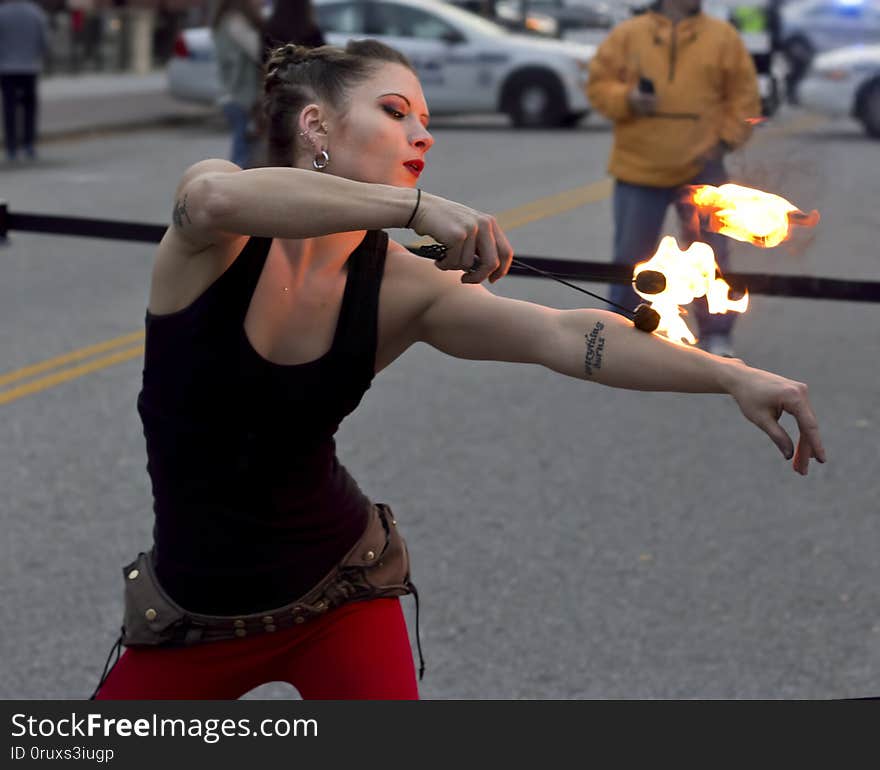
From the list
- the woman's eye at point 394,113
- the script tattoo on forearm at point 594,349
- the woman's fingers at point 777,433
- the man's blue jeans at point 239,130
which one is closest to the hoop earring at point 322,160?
the woman's eye at point 394,113

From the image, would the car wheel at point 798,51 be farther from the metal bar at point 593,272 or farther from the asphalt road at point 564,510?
the metal bar at point 593,272

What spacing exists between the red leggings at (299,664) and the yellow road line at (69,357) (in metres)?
5.45

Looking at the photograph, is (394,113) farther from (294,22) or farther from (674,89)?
(294,22)

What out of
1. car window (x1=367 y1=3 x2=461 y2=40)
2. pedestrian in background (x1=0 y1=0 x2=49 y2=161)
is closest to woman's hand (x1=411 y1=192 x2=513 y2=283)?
pedestrian in background (x1=0 y1=0 x2=49 y2=161)

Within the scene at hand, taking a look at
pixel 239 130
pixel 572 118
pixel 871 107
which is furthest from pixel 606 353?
pixel 572 118

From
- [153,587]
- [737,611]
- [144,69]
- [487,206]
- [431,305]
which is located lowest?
[144,69]

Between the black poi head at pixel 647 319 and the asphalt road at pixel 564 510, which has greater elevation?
the black poi head at pixel 647 319

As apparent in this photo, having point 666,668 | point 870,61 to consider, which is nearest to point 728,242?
point 666,668

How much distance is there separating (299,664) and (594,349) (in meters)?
0.78

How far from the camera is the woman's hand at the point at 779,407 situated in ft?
7.82

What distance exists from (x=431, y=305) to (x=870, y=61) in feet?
62.6

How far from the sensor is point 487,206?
1418cm

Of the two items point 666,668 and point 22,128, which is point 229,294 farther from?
point 22,128

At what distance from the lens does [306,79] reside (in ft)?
8.96
